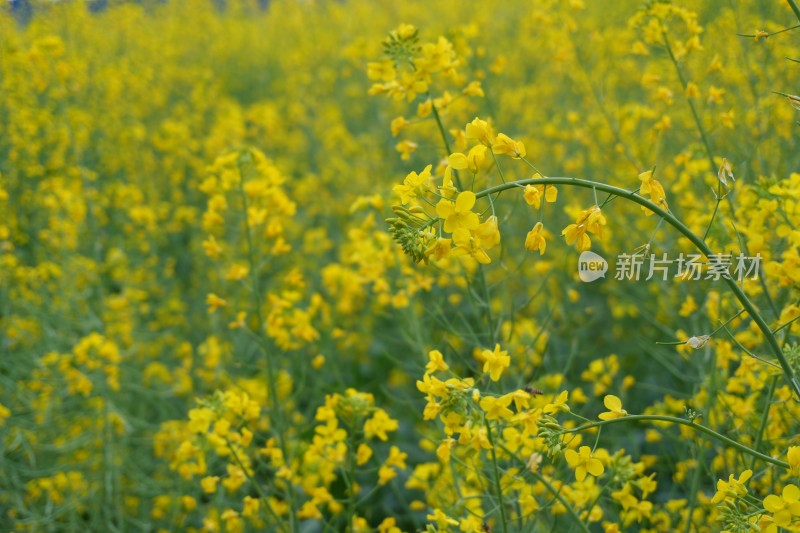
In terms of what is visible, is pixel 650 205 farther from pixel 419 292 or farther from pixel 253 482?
pixel 419 292

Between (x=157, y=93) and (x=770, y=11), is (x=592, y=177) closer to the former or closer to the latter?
(x=770, y=11)

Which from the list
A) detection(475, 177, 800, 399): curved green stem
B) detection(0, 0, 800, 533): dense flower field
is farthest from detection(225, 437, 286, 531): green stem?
detection(475, 177, 800, 399): curved green stem

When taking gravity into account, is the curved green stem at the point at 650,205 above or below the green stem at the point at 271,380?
above

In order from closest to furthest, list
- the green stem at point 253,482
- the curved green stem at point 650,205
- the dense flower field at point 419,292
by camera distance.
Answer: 1. the curved green stem at point 650,205
2. the dense flower field at point 419,292
3. the green stem at point 253,482

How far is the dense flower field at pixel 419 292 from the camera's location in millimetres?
1845

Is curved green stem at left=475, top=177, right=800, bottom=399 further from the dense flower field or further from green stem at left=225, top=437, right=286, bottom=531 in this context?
green stem at left=225, top=437, right=286, bottom=531

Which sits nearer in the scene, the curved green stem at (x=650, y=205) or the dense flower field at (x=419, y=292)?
the curved green stem at (x=650, y=205)

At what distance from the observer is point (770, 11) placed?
4.48m

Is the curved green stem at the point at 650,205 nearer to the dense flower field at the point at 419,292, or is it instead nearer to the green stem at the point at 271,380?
the dense flower field at the point at 419,292

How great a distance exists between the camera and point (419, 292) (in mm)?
4227

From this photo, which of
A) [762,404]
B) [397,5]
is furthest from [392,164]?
[397,5]

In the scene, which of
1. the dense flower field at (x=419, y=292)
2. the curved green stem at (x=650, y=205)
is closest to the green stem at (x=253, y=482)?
the dense flower field at (x=419, y=292)

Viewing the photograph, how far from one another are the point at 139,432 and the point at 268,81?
5.77 m

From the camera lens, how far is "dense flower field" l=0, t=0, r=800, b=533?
1845 millimetres
